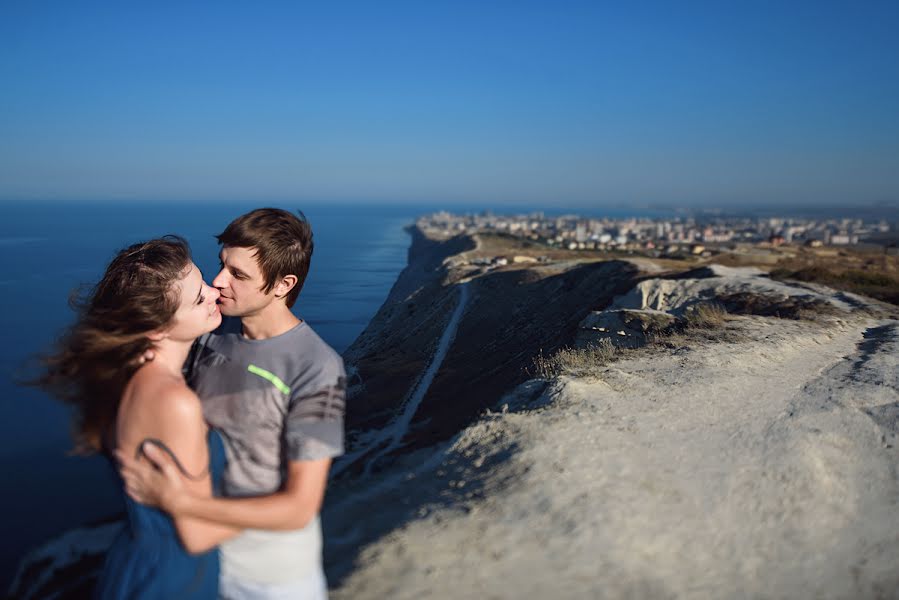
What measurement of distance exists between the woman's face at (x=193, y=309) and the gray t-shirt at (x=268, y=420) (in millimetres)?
251

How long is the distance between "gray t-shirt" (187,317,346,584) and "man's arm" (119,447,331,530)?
0.53 ft

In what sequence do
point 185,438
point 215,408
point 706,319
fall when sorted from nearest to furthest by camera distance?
point 185,438 → point 215,408 → point 706,319

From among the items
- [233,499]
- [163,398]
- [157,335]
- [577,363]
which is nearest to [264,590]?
[233,499]

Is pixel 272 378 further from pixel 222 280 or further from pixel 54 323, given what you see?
pixel 54 323

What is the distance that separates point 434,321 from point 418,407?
54.8 ft

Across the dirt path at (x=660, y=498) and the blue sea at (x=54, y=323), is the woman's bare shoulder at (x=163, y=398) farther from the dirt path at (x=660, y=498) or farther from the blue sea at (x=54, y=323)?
the dirt path at (x=660, y=498)

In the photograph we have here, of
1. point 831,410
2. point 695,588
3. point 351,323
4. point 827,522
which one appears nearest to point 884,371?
point 831,410

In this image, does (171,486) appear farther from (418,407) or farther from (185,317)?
(418,407)

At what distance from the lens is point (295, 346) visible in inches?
102

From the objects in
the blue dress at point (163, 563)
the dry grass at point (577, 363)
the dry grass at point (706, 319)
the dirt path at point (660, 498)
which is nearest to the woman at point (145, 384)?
the blue dress at point (163, 563)

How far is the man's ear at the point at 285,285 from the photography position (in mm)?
2727

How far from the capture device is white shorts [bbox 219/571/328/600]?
258 cm

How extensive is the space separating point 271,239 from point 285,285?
232 millimetres

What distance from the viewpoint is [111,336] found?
2447 mm
